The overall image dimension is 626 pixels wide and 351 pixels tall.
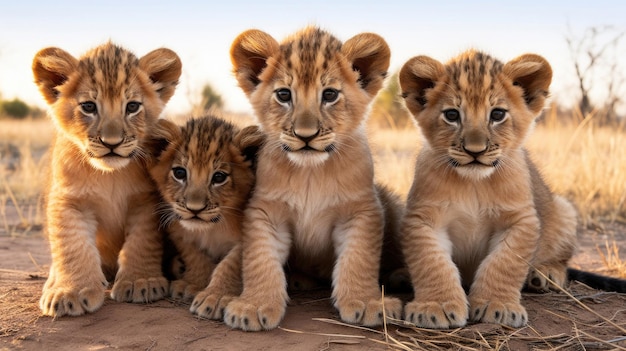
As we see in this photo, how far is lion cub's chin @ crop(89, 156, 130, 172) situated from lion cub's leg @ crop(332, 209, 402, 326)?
4.18 feet

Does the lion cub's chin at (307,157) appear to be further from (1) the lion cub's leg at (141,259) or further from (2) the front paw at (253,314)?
(1) the lion cub's leg at (141,259)

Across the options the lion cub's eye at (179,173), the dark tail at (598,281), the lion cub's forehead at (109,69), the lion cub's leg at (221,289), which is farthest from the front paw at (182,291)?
the dark tail at (598,281)

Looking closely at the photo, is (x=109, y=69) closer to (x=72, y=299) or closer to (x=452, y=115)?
(x=72, y=299)

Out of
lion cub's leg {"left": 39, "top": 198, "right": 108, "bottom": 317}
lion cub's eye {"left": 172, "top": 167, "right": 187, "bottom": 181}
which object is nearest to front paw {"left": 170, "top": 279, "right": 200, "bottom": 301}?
lion cub's leg {"left": 39, "top": 198, "right": 108, "bottom": 317}

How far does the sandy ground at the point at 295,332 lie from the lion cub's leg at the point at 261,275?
0.24ft

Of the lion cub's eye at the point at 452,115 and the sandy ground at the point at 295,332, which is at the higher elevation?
the lion cub's eye at the point at 452,115

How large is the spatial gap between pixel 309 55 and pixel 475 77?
0.90 m

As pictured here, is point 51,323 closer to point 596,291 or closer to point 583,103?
point 596,291

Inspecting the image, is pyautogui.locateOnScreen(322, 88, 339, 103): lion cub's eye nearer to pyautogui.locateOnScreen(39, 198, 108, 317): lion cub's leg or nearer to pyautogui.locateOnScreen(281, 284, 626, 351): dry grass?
pyautogui.locateOnScreen(281, 284, 626, 351): dry grass

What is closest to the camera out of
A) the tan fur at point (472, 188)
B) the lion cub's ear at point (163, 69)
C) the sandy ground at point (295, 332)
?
the sandy ground at point (295, 332)

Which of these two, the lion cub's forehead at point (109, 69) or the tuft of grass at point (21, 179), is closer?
the lion cub's forehead at point (109, 69)

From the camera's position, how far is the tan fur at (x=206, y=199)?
3684 millimetres

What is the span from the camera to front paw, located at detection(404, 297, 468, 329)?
3.35 meters

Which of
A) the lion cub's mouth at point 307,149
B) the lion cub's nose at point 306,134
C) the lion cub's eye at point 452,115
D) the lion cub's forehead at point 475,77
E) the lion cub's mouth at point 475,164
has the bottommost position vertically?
the lion cub's mouth at point 475,164
